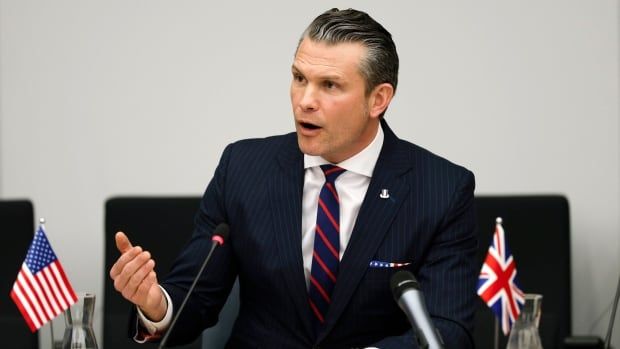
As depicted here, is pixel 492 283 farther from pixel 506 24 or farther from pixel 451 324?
pixel 506 24

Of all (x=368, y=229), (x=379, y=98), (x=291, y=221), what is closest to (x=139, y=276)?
(x=291, y=221)

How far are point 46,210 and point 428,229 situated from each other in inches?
101

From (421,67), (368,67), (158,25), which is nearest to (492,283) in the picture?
(368,67)

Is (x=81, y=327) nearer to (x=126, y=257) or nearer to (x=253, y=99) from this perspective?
(x=126, y=257)

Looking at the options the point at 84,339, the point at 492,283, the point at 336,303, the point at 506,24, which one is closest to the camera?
the point at 84,339

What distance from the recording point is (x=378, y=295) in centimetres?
322

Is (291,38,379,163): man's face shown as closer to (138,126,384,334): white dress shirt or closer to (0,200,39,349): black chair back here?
(138,126,384,334): white dress shirt

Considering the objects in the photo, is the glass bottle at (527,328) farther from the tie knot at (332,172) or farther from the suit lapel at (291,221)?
the tie knot at (332,172)

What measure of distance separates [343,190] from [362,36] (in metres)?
0.47

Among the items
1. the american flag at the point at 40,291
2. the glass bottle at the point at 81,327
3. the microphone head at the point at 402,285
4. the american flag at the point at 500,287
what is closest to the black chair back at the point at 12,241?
the american flag at the point at 40,291

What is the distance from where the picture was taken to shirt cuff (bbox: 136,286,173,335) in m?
2.96

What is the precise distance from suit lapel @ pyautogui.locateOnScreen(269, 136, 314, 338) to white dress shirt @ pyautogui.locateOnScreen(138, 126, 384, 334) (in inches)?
1.5

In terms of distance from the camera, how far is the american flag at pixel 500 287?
2.91 meters

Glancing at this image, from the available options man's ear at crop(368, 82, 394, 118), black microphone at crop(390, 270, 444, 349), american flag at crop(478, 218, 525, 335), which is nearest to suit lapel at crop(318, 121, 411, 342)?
man's ear at crop(368, 82, 394, 118)
